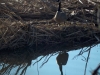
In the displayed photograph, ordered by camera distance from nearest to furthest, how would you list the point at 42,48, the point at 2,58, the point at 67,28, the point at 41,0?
the point at 2,58 < the point at 42,48 < the point at 67,28 < the point at 41,0

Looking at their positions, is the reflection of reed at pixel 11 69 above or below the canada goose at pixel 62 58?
above

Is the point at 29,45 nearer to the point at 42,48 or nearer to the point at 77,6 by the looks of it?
the point at 42,48

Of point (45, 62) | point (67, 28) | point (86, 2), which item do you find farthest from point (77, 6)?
point (45, 62)

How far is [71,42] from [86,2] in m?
1.99

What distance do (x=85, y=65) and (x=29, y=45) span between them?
1.29m

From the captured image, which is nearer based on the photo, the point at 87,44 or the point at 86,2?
the point at 87,44

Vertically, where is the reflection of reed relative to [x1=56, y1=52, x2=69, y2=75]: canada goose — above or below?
above

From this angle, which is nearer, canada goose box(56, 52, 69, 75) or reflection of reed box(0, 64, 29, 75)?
reflection of reed box(0, 64, 29, 75)

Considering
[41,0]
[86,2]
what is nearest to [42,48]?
[41,0]

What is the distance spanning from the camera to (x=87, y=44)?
254 inches

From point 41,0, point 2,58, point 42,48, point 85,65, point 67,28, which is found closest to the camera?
point 85,65

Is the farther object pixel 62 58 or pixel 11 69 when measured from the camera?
pixel 62 58

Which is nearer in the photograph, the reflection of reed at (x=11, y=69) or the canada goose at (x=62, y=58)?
the reflection of reed at (x=11, y=69)

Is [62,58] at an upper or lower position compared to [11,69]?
lower
